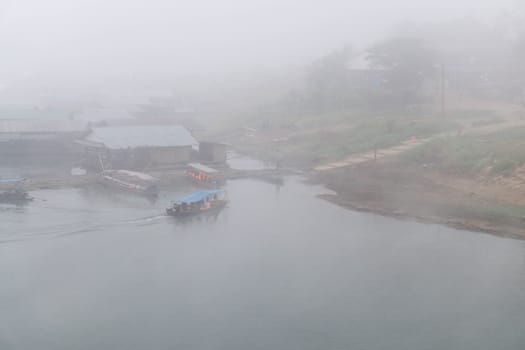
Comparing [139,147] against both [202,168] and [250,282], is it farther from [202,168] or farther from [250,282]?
[250,282]

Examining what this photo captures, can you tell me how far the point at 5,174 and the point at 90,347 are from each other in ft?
20.1

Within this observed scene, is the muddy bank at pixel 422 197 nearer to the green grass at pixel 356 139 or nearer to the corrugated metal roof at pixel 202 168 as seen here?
the green grass at pixel 356 139

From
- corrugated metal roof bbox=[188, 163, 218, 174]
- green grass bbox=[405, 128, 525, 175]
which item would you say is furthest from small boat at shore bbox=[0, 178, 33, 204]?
green grass bbox=[405, 128, 525, 175]

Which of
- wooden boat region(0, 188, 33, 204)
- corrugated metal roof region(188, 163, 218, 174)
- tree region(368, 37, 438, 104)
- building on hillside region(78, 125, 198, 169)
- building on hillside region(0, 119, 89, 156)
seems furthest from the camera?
tree region(368, 37, 438, 104)

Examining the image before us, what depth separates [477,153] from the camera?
30.2 ft

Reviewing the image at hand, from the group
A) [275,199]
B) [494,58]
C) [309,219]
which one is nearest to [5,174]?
[275,199]

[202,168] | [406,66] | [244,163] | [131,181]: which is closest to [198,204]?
[131,181]

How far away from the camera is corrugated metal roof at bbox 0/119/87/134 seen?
11.2 meters

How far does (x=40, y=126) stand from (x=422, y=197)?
6.68 m

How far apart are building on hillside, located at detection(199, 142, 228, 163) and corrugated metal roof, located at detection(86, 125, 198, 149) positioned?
296mm

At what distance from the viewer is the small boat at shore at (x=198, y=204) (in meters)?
7.54

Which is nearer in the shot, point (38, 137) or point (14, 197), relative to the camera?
point (14, 197)

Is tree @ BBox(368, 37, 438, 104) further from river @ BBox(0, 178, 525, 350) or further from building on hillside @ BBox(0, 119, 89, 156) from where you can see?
river @ BBox(0, 178, 525, 350)

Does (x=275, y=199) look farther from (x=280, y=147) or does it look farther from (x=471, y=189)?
(x=280, y=147)
